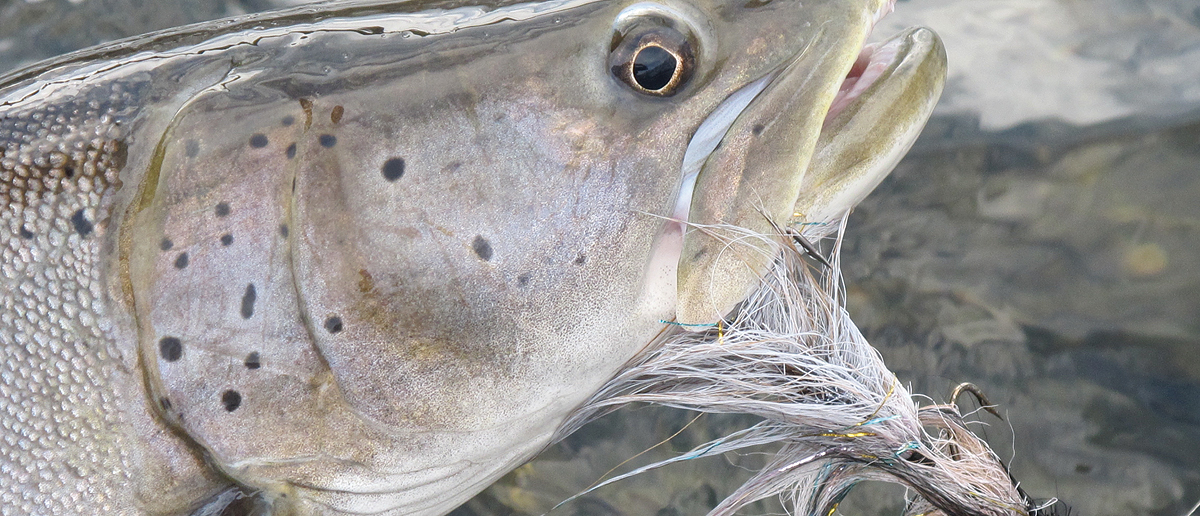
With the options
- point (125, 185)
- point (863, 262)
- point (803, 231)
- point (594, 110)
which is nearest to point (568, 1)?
point (594, 110)

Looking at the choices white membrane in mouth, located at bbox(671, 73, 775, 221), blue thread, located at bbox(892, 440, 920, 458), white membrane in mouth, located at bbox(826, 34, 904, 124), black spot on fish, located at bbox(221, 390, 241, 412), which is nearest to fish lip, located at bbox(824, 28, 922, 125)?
white membrane in mouth, located at bbox(826, 34, 904, 124)

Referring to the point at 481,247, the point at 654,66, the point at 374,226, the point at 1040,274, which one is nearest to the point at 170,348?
the point at 374,226

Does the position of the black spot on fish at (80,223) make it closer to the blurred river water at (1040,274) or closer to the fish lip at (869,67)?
the blurred river water at (1040,274)

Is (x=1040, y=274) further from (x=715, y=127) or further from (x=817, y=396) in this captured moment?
(x=715, y=127)

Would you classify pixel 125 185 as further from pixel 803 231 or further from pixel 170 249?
pixel 803 231

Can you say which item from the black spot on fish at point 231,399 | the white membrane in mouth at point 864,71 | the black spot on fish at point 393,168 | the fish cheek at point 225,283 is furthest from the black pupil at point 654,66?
the black spot on fish at point 231,399

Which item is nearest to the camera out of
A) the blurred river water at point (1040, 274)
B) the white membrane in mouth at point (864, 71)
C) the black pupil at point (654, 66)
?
the black pupil at point (654, 66)

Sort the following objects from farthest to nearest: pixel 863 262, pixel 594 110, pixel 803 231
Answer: pixel 863 262, pixel 803 231, pixel 594 110
